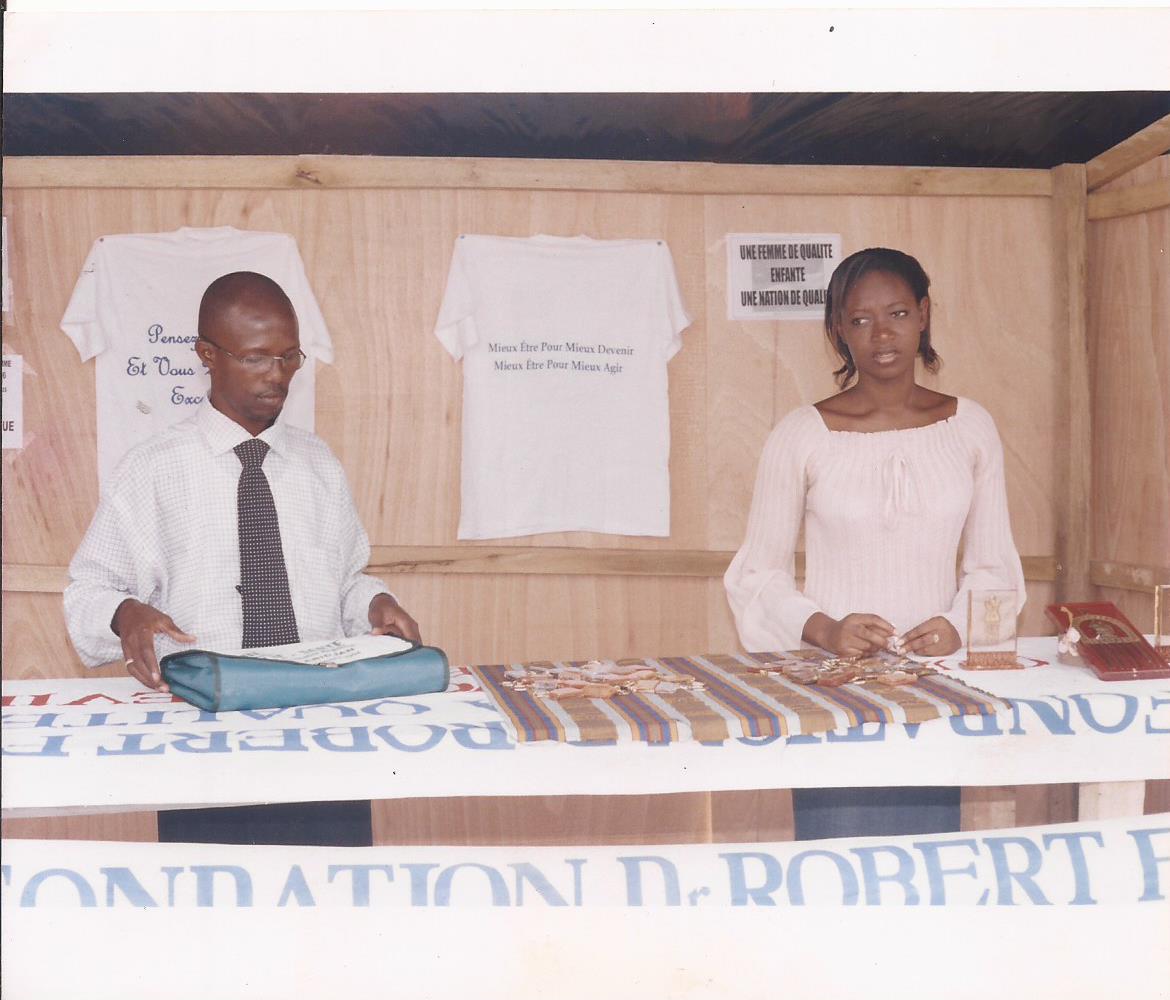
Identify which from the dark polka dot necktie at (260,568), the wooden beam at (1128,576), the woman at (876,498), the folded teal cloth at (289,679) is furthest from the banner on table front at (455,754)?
the wooden beam at (1128,576)

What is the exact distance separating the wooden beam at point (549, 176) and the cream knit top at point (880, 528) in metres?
0.70

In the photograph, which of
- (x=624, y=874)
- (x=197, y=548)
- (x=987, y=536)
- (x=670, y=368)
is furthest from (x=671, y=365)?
(x=624, y=874)

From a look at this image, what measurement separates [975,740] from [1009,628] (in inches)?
13.3

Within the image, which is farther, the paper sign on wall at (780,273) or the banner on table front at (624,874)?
the paper sign on wall at (780,273)

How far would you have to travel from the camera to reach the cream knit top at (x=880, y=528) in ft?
8.18

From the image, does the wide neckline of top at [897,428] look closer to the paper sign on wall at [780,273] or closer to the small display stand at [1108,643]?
the paper sign on wall at [780,273]

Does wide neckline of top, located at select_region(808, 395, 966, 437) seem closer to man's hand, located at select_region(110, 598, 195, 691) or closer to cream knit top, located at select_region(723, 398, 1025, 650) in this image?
cream knit top, located at select_region(723, 398, 1025, 650)

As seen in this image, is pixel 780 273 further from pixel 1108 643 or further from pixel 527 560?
pixel 1108 643

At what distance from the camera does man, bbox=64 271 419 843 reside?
7.18 feet

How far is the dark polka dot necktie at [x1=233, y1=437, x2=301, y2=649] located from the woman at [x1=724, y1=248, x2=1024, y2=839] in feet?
3.32

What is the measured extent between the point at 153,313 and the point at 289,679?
1389 millimetres

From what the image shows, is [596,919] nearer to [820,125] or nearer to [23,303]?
[820,125]

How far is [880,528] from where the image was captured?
2498 millimetres

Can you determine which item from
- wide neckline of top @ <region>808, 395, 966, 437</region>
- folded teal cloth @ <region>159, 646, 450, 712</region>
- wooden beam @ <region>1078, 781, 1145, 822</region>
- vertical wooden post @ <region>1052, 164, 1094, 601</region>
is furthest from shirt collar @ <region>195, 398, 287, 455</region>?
vertical wooden post @ <region>1052, 164, 1094, 601</region>
